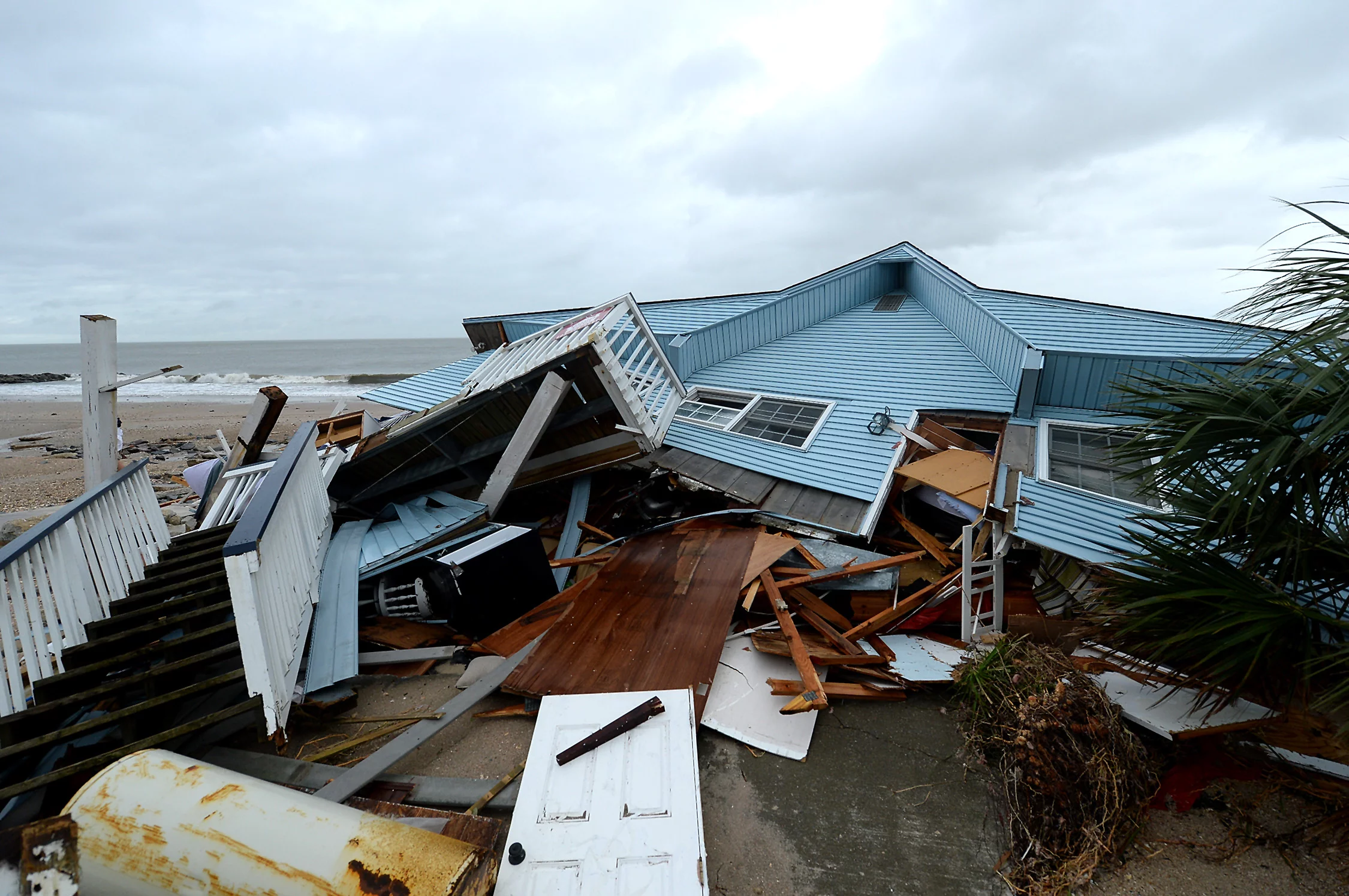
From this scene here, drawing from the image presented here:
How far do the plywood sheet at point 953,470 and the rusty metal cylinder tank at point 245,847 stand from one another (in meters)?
6.39

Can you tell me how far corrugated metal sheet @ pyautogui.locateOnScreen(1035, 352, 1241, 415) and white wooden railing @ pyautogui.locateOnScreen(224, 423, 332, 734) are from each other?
9.33 meters

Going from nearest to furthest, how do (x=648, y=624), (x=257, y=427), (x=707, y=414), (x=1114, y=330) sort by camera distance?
(x=648, y=624)
(x=257, y=427)
(x=1114, y=330)
(x=707, y=414)

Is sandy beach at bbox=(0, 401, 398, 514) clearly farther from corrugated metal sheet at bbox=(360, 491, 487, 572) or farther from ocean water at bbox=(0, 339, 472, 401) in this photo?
corrugated metal sheet at bbox=(360, 491, 487, 572)

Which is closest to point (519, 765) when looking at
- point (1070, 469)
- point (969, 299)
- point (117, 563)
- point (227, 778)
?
point (227, 778)

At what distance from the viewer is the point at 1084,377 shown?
845 cm

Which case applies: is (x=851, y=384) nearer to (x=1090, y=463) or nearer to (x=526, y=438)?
(x=1090, y=463)

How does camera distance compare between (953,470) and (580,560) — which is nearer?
(953,470)

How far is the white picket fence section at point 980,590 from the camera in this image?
6090mm

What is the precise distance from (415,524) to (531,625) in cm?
237

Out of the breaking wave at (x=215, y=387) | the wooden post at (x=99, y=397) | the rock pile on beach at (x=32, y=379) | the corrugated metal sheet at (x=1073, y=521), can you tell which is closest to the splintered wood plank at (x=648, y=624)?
the corrugated metal sheet at (x=1073, y=521)

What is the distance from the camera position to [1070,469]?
7340 millimetres

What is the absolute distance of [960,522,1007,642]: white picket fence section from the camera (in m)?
6.09

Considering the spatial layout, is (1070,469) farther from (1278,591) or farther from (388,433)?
(388,433)

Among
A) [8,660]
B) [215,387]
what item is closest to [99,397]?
[8,660]
